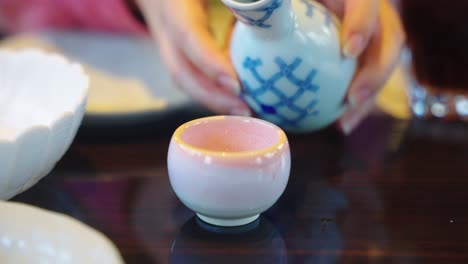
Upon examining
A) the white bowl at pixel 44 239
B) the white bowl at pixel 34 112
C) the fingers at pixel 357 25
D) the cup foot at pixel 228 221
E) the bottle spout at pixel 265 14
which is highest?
the bottle spout at pixel 265 14

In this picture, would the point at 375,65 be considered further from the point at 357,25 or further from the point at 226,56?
the point at 226,56

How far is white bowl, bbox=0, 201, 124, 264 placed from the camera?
0.40m

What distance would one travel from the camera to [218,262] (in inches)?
20.4

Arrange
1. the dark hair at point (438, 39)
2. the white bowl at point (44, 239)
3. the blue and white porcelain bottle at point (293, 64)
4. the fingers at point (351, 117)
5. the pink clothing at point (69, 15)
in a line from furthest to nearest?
the pink clothing at point (69, 15) → the dark hair at point (438, 39) → the fingers at point (351, 117) → the blue and white porcelain bottle at point (293, 64) → the white bowl at point (44, 239)

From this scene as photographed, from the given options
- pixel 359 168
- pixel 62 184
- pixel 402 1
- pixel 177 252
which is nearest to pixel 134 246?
pixel 177 252

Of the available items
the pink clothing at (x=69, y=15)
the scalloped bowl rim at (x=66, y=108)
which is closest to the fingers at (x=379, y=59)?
the scalloped bowl rim at (x=66, y=108)

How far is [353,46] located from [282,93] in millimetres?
89

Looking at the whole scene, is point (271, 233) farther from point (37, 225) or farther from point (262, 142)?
point (37, 225)

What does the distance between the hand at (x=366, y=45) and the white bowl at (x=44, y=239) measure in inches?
14.2

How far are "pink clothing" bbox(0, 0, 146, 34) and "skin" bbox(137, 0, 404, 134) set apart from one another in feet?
0.96

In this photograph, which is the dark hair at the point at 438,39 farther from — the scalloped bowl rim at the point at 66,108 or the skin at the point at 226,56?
the scalloped bowl rim at the point at 66,108

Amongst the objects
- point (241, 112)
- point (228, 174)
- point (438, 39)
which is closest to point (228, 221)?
point (228, 174)

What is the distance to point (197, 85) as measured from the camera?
29.2 inches

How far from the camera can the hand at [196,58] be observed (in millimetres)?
679
